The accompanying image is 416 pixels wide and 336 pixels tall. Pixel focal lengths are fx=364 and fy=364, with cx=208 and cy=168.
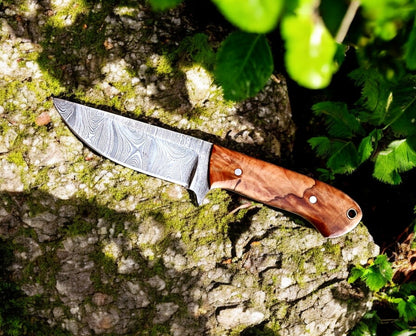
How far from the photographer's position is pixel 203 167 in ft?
8.43

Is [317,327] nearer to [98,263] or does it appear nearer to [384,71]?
[98,263]

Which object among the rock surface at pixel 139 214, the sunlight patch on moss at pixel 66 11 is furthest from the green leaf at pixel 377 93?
the sunlight patch on moss at pixel 66 11

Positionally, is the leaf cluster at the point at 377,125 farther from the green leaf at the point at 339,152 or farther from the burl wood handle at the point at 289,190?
the burl wood handle at the point at 289,190

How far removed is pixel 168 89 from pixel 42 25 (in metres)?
1.07

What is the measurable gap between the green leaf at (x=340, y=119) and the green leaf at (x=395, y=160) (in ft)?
0.70

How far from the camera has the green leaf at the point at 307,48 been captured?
2.32 ft

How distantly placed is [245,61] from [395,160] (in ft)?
5.41

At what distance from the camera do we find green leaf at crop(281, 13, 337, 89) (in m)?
0.71

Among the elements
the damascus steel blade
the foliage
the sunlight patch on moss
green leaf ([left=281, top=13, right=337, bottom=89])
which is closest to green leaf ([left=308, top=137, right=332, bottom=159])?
the damascus steel blade

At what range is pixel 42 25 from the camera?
2.77 m

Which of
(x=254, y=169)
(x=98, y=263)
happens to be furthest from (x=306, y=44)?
(x=98, y=263)

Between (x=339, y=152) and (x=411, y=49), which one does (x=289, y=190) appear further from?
(x=411, y=49)

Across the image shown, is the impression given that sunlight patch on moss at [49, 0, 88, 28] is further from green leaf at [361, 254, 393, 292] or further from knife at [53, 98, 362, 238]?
green leaf at [361, 254, 393, 292]

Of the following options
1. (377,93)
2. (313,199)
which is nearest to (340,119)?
(377,93)
